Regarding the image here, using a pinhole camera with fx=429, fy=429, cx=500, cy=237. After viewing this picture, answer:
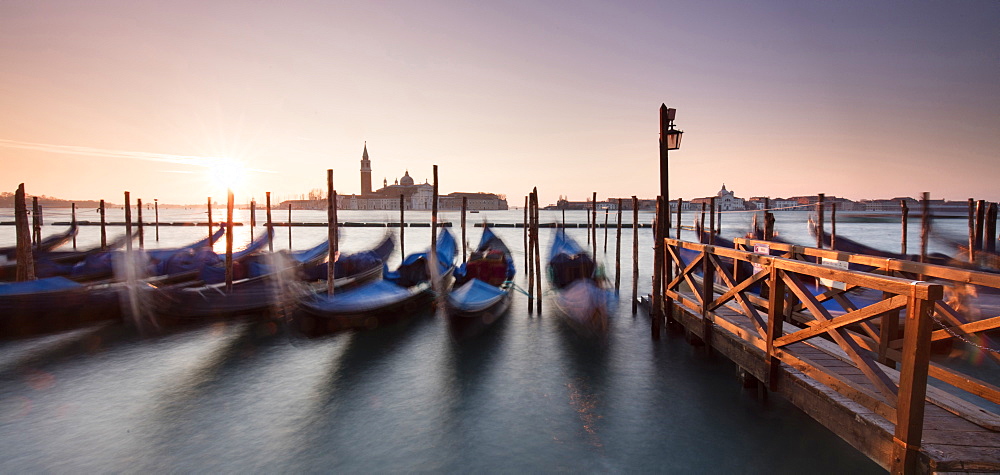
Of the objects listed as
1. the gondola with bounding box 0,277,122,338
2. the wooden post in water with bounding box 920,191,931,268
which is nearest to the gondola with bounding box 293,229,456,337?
the gondola with bounding box 0,277,122,338

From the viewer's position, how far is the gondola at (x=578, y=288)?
8.54 metres

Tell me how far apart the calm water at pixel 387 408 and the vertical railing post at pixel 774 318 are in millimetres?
767

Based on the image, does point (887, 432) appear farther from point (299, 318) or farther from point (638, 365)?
point (299, 318)

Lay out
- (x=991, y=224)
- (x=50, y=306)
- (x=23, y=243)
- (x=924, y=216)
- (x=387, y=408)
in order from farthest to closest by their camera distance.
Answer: (x=991, y=224) → (x=924, y=216) → (x=23, y=243) → (x=50, y=306) → (x=387, y=408)

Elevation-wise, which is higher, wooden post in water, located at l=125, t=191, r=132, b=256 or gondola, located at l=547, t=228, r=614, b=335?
wooden post in water, located at l=125, t=191, r=132, b=256

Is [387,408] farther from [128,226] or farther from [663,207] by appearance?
[128,226]

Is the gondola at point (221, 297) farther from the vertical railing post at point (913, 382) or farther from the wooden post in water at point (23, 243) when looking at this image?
the vertical railing post at point (913, 382)

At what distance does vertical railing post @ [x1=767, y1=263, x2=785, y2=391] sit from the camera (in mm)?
3619

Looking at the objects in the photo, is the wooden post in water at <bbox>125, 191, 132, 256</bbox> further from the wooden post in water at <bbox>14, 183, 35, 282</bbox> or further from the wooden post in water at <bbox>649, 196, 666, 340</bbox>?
the wooden post in water at <bbox>649, 196, 666, 340</bbox>

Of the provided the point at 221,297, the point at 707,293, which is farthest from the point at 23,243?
the point at 707,293

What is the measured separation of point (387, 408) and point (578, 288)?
5.69 metres

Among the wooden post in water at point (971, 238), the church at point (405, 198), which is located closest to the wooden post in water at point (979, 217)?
the wooden post in water at point (971, 238)

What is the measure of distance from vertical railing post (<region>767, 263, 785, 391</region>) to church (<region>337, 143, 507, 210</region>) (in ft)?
309

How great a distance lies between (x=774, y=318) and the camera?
3711 millimetres
